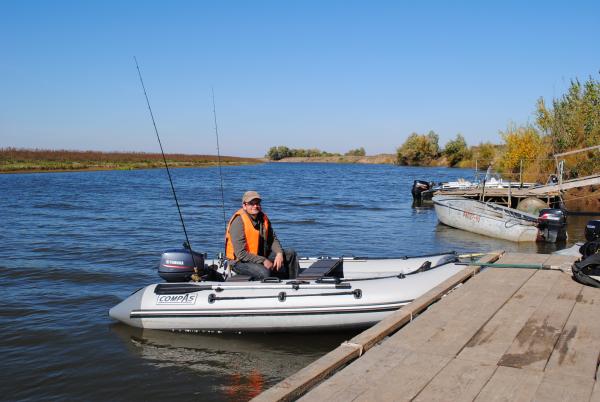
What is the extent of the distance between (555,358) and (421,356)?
0.88 metres

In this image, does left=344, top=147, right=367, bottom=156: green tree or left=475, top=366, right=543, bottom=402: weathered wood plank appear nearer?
left=475, top=366, right=543, bottom=402: weathered wood plank

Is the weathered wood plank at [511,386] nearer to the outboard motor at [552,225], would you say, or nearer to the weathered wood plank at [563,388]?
the weathered wood plank at [563,388]

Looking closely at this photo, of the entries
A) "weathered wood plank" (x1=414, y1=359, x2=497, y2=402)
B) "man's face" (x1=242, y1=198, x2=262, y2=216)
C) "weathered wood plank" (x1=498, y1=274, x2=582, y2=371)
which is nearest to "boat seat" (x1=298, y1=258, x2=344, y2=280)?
"man's face" (x1=242, y1=198, x2=262, y2=216)

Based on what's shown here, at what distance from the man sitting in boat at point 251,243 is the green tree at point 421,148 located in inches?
3000

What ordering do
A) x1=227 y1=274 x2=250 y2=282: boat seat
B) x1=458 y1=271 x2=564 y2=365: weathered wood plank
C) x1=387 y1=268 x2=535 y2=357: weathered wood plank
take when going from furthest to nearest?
x1=227 y1=274 x2=250 y2=282: boat seat, x1=387 y1=268 x2=535 y2=357: weathered wood plank, x1=458 y1=271 x2=564 y2=365: weathered wood plank

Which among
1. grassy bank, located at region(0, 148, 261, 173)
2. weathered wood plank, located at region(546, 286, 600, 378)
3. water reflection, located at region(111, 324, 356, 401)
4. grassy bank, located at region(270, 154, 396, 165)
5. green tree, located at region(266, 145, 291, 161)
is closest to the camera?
weathered wood plank, located at region(546, 286, 600, 378)

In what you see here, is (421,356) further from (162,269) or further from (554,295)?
(162,269)

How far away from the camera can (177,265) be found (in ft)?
24.7

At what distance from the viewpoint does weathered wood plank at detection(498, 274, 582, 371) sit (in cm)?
374

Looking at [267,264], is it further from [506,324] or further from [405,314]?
[506,324]

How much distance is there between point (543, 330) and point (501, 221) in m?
11.5

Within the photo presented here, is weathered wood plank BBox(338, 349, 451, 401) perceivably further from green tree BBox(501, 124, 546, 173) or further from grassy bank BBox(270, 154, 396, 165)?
grassy bank BBox(270, 154, 396, 165)

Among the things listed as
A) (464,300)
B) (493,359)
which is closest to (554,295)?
(464,300)

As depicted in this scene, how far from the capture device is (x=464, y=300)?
525 cm
